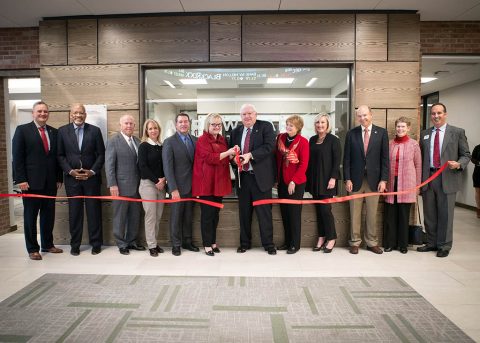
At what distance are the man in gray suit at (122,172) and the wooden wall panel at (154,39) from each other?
89cm

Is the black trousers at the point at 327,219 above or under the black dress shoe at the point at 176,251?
above

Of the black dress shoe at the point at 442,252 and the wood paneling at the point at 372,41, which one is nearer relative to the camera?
the black dress shoe at the point at 442,252

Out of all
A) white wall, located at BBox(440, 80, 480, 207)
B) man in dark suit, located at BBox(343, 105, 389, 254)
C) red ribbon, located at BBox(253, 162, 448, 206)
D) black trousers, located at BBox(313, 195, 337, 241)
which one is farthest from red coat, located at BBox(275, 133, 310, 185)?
white wall, located at BBox(440, 80, 480, 207)

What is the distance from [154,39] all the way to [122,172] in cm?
179

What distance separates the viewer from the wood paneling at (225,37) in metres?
4.68

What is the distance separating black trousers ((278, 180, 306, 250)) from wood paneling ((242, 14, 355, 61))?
5.54ft

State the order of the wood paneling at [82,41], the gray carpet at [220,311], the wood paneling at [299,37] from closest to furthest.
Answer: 1. the gray carpet at [220,311]
2. the wood paneling at [299,37]
3. the wood paneling at [82,41]

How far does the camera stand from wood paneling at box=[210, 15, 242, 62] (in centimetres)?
468

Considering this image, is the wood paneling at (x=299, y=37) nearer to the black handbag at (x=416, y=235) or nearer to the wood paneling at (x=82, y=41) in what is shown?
the wood paneling at (x=82, y=41)

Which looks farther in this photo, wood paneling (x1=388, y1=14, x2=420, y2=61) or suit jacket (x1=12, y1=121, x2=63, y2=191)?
wood paneling (x1=388, y1=14, x2=420, y2=61)

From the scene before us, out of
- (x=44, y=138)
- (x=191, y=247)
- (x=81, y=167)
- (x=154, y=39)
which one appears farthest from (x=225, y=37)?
(x=191, y=247)

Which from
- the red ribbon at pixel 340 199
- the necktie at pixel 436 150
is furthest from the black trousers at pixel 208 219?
the necktie at pixel 436 150

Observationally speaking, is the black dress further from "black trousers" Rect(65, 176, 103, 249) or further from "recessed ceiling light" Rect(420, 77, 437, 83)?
"recessed ceiling light" Rect(420, 77, 437, 83)

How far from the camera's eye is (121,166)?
14.6ft
